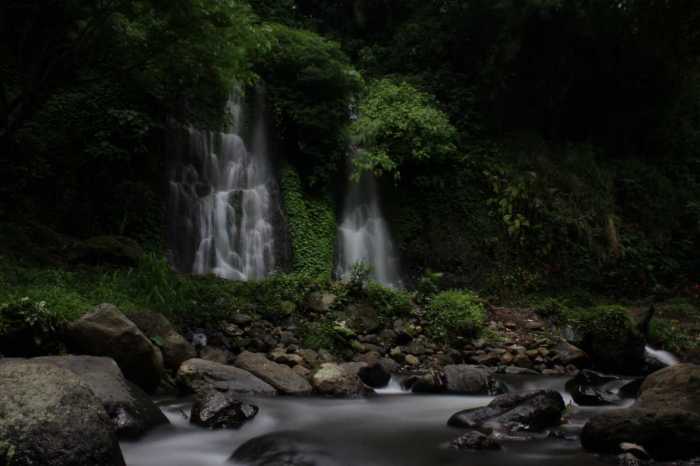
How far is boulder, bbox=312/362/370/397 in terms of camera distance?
815 centimetres

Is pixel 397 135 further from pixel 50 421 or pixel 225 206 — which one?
pixel 50 421

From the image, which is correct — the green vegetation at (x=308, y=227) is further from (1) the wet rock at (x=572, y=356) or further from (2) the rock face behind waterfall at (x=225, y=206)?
(1) the wet rock at (x=572, y=356)

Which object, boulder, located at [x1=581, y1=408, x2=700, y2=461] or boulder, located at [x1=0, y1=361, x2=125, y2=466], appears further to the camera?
boulder, located at [x1=581, y1=408, x2=700, y2=461]

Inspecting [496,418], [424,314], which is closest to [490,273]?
[424,314]

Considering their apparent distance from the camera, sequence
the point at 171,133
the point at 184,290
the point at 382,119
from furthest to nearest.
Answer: the point at 382,119, the point at 171,133, the point at 184,290

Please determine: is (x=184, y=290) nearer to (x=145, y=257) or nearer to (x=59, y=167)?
(x=145, y=257)

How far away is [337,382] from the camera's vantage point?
8211 mm

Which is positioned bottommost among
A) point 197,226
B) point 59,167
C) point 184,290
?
point 184,290

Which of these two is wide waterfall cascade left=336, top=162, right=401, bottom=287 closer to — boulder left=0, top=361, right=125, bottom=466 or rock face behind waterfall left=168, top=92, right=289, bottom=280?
rock face behind waterfall left=168, top=92, right=289, bottom=280

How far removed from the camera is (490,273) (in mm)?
16391

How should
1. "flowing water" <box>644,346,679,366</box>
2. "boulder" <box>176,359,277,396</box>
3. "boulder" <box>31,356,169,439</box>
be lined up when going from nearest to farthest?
"boulder" <box>31,356,169,439</box> → "boulder" <box>176,359,277,396</box> → "flowing water" <box>644,346,679,366</box>

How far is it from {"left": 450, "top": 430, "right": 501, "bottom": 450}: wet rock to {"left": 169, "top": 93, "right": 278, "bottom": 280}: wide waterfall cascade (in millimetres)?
8697

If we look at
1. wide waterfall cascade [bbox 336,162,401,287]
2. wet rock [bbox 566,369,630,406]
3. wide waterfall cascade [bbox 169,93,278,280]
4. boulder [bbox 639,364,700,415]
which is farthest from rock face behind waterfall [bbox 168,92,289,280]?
boulder [bbox 639,364,700,415]

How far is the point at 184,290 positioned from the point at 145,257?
1.14 metres
